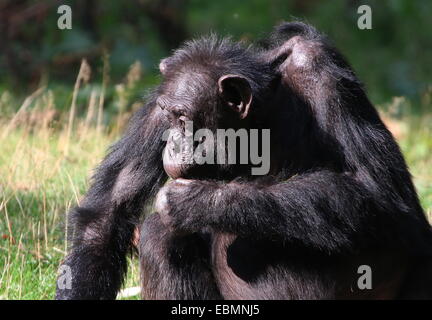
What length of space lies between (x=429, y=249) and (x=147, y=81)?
9.63 m

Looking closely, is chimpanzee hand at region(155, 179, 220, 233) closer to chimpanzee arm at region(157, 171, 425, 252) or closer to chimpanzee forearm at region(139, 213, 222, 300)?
chimpanzee arm at region(157, 171, 425, 252)

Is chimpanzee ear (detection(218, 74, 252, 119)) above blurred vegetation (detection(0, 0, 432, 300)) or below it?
below

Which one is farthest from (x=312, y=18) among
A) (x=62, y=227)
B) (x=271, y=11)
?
(x=62, y=227)

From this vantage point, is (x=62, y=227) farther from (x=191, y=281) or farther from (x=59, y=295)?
(x=191, y=281)

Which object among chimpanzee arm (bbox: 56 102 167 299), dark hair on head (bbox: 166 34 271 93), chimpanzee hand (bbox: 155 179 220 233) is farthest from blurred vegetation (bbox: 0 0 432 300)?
chimpanzee hand (bbox: 155 179 220 233)

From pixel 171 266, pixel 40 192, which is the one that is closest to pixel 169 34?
pixel 40 192

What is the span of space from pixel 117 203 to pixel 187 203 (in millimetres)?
1041

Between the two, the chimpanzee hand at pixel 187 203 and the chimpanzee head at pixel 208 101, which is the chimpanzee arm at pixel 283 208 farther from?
the chimpanzee head at pixel 208 101

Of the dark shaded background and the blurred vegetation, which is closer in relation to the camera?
the blurred vegetation

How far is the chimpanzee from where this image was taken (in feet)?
17.6

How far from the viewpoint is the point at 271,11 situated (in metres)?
20.9

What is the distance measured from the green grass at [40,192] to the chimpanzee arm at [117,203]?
1.97 ft

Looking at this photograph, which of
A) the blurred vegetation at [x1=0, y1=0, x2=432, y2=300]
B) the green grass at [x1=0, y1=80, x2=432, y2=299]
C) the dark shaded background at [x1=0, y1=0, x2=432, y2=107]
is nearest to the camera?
the green grass at [x1=0, y1=80, x2=432, y2=299]

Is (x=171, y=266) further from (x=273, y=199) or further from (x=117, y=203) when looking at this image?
(x=273, y=199)
